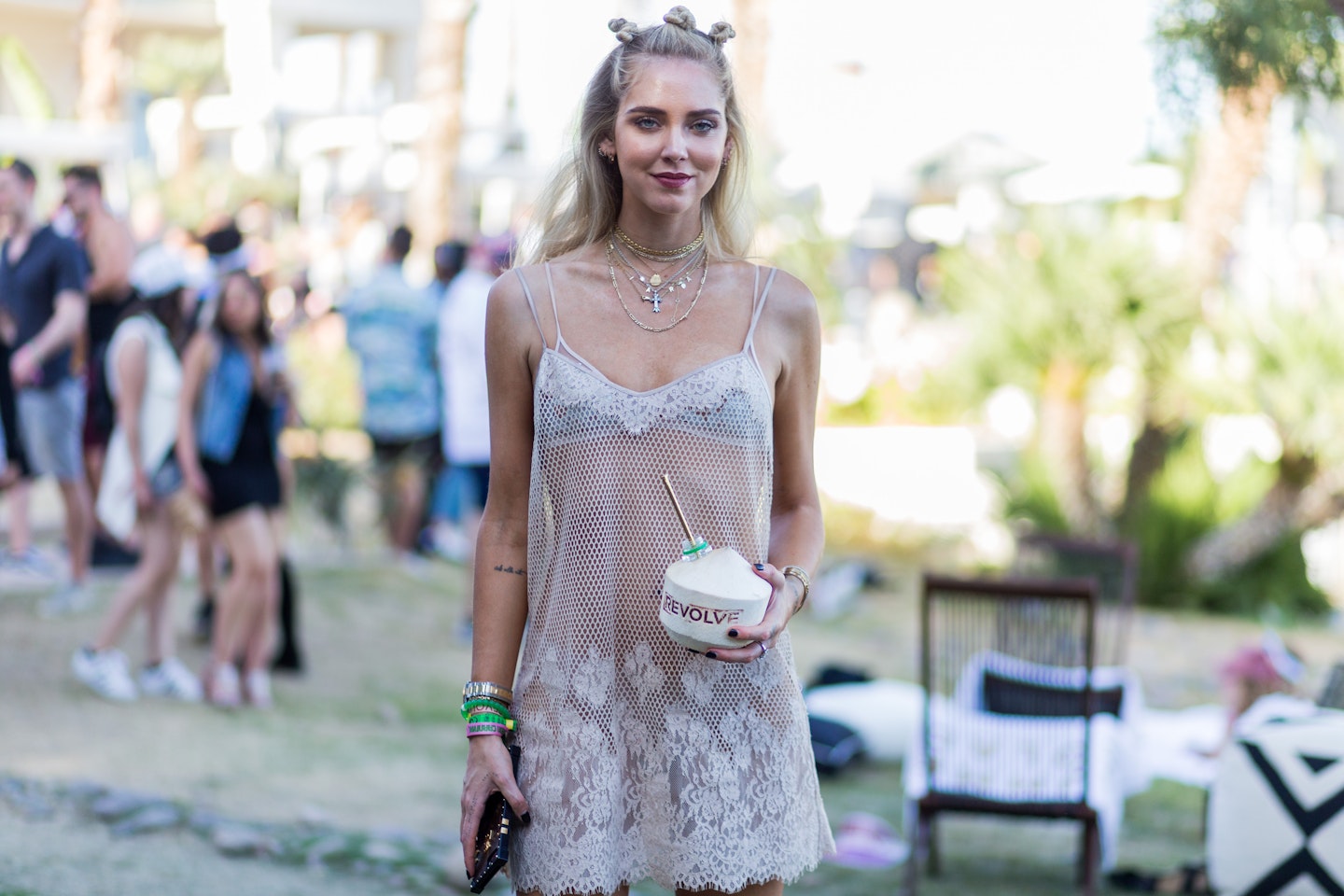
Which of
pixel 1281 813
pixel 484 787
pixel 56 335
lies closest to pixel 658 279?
pixel 484 787

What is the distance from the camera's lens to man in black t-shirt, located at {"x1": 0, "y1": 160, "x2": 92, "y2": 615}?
708 centimetres

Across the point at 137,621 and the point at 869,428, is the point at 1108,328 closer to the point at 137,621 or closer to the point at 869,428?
the point at 869,428

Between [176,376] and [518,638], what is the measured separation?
4394mm

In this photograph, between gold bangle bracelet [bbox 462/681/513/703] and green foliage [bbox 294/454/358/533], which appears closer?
gold bangle bracelet [bbox 462/681/513/703]

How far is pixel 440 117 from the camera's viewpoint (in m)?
15.0

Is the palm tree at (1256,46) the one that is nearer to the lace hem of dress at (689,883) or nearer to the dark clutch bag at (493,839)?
the lace hem of dress at (689,883)

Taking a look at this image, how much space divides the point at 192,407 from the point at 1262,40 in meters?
4.11

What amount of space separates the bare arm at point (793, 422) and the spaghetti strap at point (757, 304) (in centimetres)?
1

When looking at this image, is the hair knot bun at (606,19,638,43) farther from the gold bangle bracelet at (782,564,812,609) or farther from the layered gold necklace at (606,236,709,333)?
the gold bangle bracelet at (782,564,812,609)

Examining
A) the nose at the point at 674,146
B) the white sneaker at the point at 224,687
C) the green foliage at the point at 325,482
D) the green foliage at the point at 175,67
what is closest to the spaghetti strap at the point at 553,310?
the nose at the point at 674,146

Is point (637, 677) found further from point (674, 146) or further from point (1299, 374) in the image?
point (1299, 374)

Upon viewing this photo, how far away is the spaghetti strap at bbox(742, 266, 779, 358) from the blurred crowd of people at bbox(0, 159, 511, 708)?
423 cm

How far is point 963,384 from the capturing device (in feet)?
35.9

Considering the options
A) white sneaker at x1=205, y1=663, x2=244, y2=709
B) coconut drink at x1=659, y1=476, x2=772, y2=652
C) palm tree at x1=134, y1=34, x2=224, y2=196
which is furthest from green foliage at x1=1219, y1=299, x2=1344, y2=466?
palm tree at x1=134, y1=34, x2=224, y2=196
